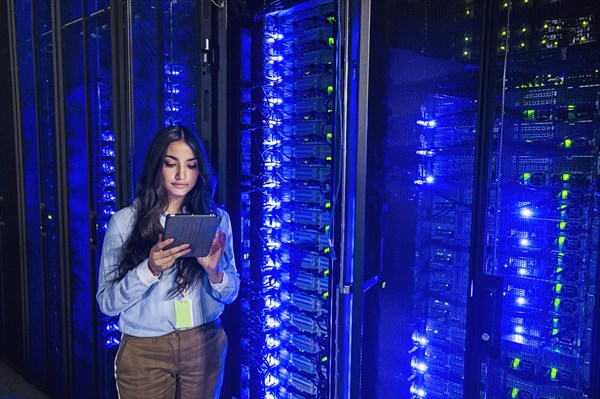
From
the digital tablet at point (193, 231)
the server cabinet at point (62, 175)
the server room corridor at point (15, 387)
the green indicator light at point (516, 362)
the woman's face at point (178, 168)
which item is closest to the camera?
the digital tablet at point (193, 231)

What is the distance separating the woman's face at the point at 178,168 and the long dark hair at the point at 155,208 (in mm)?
15

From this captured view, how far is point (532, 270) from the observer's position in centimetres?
165

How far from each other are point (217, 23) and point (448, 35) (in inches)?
43.1

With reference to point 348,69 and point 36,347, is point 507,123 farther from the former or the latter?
point 36,347

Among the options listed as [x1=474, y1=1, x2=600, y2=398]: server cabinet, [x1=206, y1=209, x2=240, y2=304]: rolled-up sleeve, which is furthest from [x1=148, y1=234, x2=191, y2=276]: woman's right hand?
[x1=474, y1=1, x2=600, y2=398]: server cabinet

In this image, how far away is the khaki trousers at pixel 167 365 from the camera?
1.50m

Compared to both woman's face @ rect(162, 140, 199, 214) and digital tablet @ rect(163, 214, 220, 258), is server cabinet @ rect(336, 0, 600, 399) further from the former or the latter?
woman's face @ rect(162, 140, 199, 214)

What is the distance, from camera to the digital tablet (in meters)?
1.34

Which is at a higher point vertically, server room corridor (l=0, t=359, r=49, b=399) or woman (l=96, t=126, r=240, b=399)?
woman (l=96, t=126, r=240, b=399)

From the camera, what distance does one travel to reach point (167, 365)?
153 cm

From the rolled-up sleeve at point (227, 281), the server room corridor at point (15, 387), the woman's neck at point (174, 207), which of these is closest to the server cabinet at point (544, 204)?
the rolled-up sleeve at point (227, 281)

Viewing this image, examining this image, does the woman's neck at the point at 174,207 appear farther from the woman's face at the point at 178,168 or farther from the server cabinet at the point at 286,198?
the server cabinet at the point at 286,198

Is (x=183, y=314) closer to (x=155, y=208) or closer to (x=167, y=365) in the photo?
(x=167, y=365)

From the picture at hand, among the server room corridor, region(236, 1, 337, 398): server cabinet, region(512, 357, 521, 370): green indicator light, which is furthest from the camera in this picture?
the server room corridor
